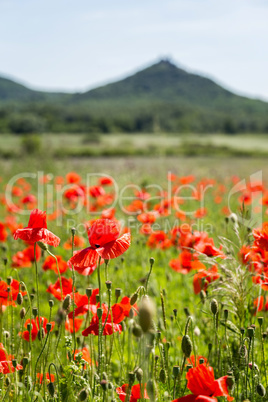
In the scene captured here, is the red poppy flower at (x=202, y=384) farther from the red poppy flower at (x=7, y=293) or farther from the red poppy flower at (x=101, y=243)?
the red poppy flower at (x=7, y=293)

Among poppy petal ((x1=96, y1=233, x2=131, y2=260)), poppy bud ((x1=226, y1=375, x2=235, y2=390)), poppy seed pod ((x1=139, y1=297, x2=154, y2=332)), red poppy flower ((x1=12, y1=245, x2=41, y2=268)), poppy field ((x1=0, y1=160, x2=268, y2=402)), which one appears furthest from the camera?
red poppy flower ((x1=12, y1=245, x2=41, y2=268))

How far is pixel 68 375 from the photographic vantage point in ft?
5.36

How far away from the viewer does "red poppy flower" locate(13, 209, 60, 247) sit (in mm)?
1738

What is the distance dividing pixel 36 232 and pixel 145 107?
43211 mm

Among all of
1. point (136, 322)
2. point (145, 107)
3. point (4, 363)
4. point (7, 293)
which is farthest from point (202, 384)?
point (145, 107)

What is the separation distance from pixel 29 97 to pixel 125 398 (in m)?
55.1

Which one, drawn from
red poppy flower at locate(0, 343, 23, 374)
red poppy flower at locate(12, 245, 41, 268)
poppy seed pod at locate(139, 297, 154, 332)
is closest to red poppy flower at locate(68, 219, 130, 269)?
red poppy flower at locate(0, 343, 23, 374)

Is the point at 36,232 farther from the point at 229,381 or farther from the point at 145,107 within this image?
the point at 145,107

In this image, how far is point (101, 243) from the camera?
170cm

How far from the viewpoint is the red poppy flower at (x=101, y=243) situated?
1.68 metres

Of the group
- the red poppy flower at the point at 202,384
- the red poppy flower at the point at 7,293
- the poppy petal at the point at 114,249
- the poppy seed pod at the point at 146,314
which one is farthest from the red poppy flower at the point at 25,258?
the poppy seed pod at the point at 146,314

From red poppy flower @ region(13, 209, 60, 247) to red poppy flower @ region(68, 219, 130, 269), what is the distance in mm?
136

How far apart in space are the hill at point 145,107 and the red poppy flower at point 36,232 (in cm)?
2236

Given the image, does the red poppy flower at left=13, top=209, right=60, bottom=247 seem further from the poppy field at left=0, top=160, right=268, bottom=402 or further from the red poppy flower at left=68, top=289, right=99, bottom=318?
the red poppy flower at left=68, top=289, right=99, bottom=318
